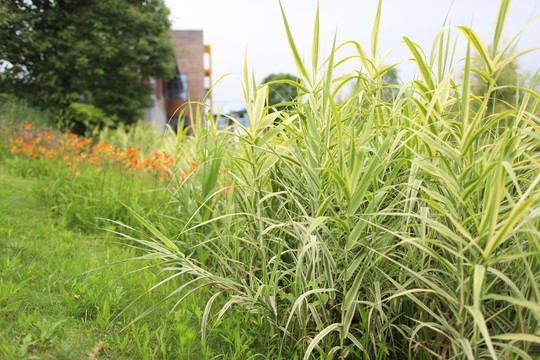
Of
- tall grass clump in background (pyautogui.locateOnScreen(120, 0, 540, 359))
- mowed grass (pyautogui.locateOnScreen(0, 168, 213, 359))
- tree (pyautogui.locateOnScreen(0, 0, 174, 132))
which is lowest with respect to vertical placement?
mowed grass (pyautogui.locateOnScreen(0, 168, 213, 359))

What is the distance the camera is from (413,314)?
166 cm

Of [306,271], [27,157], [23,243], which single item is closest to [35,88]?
[27,157]

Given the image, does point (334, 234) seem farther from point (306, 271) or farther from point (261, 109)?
point (261, 109)

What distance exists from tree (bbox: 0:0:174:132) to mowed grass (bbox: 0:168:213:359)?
403 inches

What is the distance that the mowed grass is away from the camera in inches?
63.0

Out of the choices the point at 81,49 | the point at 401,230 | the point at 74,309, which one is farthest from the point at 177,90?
the point at 401,230

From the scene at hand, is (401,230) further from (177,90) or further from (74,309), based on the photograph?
(177,90)

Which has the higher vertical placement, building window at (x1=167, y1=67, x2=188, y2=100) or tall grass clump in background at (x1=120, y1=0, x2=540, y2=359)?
building window at (x1=167, y1=67, x2=188, y2=100)

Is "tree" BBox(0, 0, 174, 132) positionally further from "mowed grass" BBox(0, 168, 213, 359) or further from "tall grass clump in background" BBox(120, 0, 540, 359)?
"tall grass clump in background" BBox(120, 0, 540, 359)

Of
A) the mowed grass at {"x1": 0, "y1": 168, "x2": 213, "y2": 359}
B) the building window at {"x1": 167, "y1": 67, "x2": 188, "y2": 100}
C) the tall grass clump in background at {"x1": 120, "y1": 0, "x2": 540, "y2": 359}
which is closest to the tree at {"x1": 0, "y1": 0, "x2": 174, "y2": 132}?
the mowed grass at {"x1": 0, "y1": 168, "x2": 213, "y2": 359}

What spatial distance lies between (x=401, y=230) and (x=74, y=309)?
1676 millimetres

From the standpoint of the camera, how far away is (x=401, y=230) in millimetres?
1654

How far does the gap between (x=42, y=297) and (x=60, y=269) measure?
298mm

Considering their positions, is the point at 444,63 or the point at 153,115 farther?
the point at 153,115
